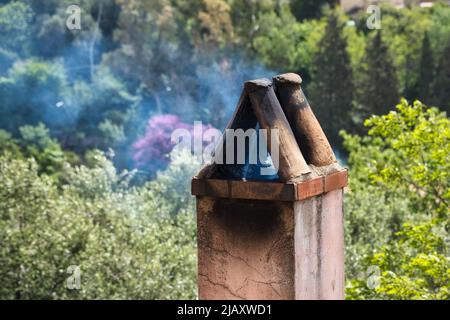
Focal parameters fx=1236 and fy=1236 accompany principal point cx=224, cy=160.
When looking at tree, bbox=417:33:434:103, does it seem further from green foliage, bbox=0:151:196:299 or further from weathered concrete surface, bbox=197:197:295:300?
weathered concrete surface, bbox=197:197:295:300

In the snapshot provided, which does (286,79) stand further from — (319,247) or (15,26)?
(15,26)

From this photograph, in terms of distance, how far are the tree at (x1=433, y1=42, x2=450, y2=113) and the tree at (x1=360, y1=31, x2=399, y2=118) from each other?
4.77 feet

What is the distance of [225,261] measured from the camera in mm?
7164

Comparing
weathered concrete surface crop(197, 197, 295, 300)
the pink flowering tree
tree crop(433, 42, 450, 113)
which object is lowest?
weathered concrete surface crop(197, 197, 295, 300)

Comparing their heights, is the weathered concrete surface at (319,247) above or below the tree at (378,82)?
below

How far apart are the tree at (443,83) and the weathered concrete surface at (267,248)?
36.3m

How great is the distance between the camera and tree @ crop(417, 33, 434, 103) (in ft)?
145

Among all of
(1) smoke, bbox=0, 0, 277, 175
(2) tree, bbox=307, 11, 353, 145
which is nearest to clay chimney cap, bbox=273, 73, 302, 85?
(2) tree, bbox=307, 11, 353, 145

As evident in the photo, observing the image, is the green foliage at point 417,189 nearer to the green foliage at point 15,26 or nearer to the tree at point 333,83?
the tree at point 333,83

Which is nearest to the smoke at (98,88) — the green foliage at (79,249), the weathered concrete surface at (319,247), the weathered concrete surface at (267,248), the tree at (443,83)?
the tree at (443,83)

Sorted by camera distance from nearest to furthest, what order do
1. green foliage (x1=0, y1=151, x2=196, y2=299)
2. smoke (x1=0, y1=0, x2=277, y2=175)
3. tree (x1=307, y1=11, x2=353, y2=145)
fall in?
green foliage (x1=0, y1=151, x2=196, y2=299), tree (x1=307, y1=11, x2=353, y2=145), smoke (x1=0, y1=0, x2=277, y2=175)

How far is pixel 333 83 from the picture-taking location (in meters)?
45.2

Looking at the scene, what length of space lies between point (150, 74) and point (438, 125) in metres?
33.5

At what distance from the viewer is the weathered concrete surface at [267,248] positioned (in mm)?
6945
